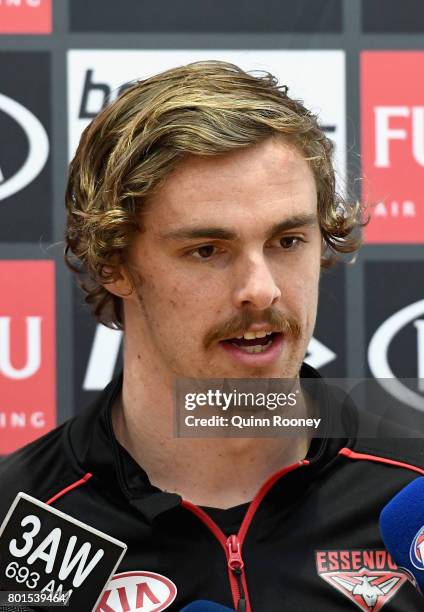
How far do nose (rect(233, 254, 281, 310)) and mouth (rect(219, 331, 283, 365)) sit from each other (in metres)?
0.05

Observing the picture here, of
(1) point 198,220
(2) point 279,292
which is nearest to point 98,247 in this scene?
(1) point 198,220

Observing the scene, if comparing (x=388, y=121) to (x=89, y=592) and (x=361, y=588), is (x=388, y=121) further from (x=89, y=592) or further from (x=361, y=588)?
(x=89, y=592)

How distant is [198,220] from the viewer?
4.99 feet

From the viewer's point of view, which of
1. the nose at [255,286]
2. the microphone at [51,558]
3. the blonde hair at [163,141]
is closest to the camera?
the microphone at [51,558]

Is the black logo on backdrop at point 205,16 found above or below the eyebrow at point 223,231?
above

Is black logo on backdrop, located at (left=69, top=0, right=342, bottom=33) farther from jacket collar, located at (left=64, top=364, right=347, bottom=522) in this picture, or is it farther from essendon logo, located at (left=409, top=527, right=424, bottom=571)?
essendon logo, located at (left=409, top=527, right=424, bottom=571)

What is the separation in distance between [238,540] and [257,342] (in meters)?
0.28

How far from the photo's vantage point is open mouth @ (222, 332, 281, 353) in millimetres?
1480

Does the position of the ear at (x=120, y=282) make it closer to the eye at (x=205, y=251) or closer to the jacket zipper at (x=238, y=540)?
the eye at (x=205, y=251)

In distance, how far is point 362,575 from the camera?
4.89 feet

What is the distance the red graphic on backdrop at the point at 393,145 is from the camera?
207 cm

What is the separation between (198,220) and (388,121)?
69 centimetres

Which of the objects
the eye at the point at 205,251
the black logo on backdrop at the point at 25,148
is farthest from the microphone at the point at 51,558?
the black logo on backdrop at the point at 25,148

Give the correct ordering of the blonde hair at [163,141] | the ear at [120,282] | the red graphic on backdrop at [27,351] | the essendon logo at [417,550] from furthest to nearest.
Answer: the red graphic on backdrop at [27,351], the ear at [120,282], the blonde hair at [163,141], the essendon logo at [417,550]
